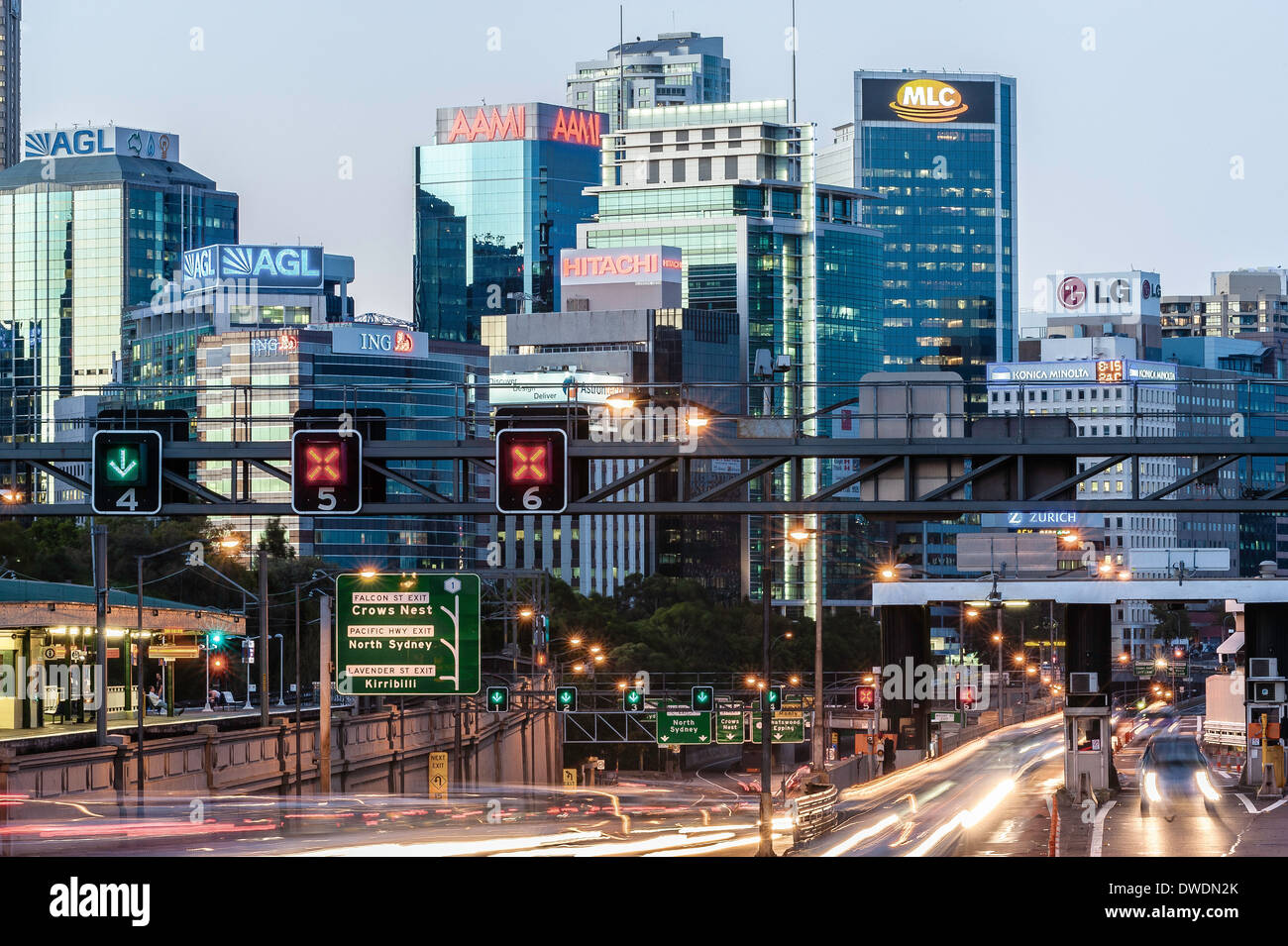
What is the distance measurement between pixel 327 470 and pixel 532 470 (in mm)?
3905

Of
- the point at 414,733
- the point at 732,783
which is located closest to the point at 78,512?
the point at 414,733

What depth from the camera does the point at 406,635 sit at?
5659 centimetres

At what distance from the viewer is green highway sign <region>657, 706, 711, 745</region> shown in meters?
92.1

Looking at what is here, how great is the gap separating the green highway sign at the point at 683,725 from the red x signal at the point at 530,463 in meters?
55.6

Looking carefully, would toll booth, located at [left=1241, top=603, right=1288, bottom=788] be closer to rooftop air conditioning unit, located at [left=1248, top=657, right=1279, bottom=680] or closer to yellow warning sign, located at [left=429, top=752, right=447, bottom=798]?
rooftop air conditioning unit, located at [left=1248, top=657, right=1279, bottom=680]

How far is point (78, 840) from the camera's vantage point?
39.4 m

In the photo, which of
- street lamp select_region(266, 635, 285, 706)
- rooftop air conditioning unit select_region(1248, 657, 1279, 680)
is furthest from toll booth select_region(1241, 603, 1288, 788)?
street lamp select_region(266, 635, 285, 706)

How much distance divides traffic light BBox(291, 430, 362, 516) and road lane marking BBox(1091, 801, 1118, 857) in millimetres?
16044

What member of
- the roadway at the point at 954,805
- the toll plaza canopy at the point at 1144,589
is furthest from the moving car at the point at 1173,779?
the toll plaza canopy at the point at 1144,589

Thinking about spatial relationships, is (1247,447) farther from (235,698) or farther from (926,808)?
(235,698)

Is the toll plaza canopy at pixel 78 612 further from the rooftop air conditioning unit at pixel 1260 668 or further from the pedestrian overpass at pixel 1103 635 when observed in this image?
the rooftop air conditioning unit at pixel 1260 668

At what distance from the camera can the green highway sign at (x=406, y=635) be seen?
5612 cm

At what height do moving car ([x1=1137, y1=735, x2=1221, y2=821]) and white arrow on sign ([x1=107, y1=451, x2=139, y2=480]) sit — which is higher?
white arrow on sign ([x1=107, y1=451, x2=139, y2=480])

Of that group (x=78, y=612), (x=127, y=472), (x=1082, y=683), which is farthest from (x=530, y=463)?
(x=78, y=612)
